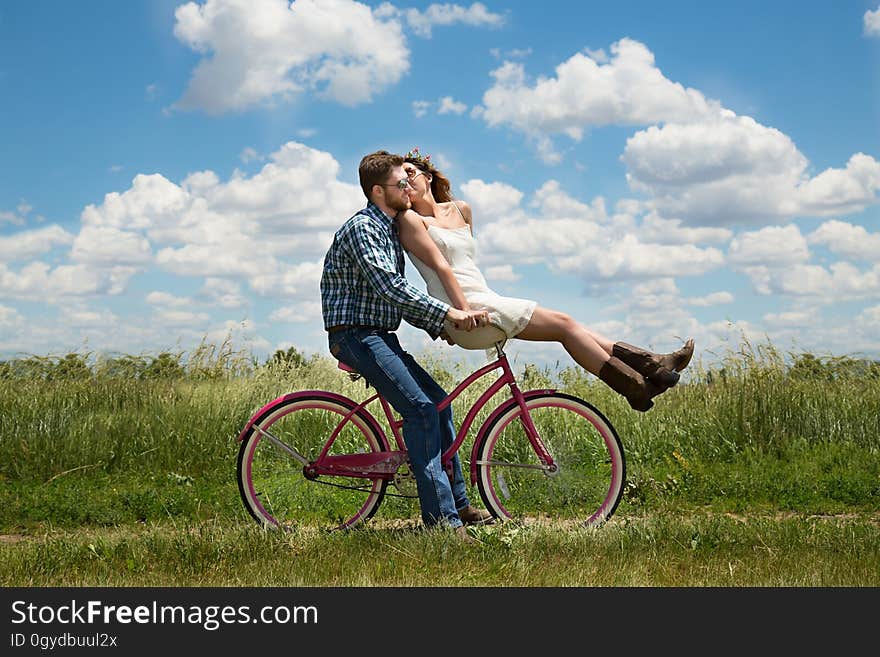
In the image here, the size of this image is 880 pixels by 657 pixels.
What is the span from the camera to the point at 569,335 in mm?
5883

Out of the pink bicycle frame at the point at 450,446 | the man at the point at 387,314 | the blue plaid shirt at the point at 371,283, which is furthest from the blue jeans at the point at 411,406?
the pink bicycle frame at the point at 450,446

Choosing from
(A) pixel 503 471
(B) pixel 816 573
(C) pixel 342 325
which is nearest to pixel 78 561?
(C) pixel 342 325

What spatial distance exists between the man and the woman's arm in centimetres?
9

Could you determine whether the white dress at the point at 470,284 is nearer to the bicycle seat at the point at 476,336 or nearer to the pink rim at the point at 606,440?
the bicycle seat at the point at 476,336

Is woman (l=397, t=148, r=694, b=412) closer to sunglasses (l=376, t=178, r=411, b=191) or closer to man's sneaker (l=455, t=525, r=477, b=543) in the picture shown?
sunglasses (l=376, t=178, r=411, b=191)

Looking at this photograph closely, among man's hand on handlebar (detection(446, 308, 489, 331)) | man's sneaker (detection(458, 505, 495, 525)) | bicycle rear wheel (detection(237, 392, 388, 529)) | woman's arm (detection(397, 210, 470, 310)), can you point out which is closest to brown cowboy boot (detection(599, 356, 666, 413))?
man's hand on handlebar (detection(446, 308, 489, 331))

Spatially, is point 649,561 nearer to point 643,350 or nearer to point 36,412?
point 643,350

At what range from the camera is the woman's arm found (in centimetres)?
577

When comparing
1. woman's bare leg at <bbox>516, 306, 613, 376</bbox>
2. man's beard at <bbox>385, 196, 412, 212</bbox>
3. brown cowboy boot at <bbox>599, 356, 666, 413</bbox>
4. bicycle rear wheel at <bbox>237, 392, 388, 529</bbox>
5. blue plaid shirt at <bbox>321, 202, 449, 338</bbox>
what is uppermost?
man's beard at <bbox>385, 196, 412, 212</bbox>

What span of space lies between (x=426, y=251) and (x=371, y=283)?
401 mm

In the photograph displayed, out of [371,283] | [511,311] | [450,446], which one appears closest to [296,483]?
[450,446]

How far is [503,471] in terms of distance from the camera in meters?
6.29

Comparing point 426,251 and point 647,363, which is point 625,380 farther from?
point 426,251

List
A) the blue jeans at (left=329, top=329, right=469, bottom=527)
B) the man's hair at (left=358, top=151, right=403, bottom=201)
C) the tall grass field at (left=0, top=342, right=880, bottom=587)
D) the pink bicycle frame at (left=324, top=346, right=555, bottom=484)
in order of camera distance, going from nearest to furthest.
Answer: the tall grass field at (left=0, top=342, right=880, bottom=587) < the blue jeans at (left=329, top=329, right=469, bottom=527) < the man's hair at (left=358, top=151, right=403, bottom=201) < the pink bicycle frame at (left=324, top=346, right=555, bottom=484)
